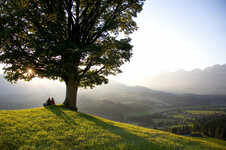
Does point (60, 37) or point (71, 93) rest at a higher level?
point (60, 37)

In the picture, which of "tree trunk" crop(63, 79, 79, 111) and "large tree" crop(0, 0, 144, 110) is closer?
"large tree" crop(0, 0, 144, 110)

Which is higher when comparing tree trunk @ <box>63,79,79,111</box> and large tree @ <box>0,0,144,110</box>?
large tree @ <box>0,0,144,110</box>

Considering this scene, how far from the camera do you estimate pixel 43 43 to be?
17.8 meters

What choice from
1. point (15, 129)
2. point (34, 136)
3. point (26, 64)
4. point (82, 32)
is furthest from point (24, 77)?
point (34, 136)

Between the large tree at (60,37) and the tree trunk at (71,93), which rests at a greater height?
the large tree at (60,37)

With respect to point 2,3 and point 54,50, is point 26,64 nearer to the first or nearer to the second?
point 54,50

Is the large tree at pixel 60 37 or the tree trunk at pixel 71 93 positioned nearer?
the large tree at pixel 60 37

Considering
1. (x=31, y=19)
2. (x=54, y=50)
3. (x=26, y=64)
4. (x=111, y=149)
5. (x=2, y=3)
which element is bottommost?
(x=111, y=149)

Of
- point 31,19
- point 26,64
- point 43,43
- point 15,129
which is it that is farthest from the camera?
point 26,64

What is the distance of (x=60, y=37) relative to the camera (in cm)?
1962

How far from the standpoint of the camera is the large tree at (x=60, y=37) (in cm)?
1791

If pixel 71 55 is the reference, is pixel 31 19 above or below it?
above

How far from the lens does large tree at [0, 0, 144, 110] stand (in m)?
17.9

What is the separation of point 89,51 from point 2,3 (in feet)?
41.0
